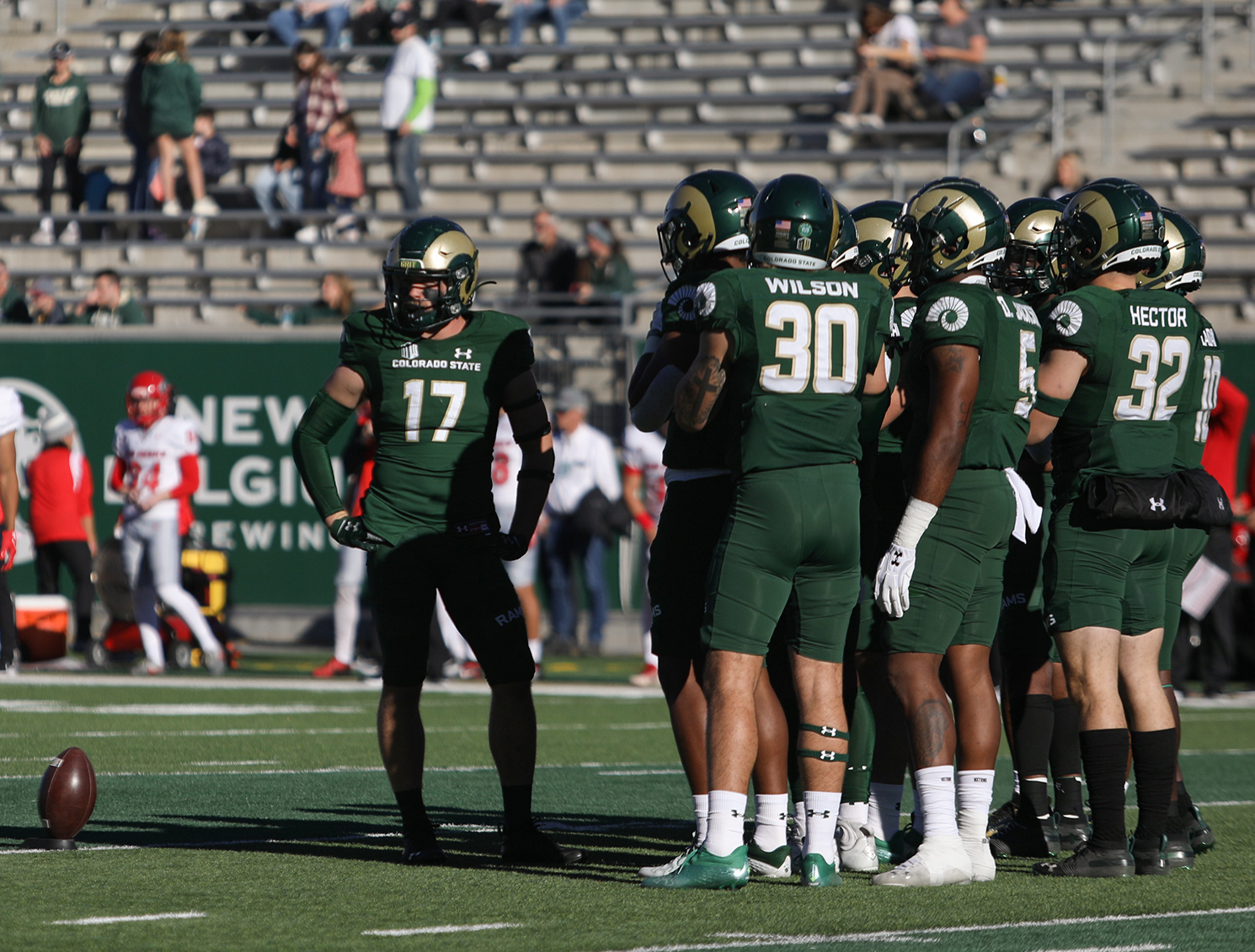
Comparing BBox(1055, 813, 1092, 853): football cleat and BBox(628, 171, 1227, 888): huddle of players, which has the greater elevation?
BBox(628, 171, 1227, 888): huddle of players

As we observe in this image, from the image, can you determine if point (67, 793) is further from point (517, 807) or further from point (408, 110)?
point (408, 110)

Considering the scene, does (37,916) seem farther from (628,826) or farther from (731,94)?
(731,94)

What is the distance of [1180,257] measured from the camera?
6.65 m

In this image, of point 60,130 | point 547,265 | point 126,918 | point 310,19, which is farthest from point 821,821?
point 310,19

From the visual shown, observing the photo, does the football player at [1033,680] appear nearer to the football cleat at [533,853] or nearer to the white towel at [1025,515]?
the white towel at [1025,515]

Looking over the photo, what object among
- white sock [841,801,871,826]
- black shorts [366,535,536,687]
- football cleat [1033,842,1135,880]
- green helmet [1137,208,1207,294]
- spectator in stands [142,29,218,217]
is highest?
spectator in stands [142,29,218,217]

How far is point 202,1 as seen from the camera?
→ 81.3 feet

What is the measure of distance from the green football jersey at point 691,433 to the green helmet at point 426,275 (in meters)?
0.70

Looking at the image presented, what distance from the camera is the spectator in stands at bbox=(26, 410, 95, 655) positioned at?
14.5 m

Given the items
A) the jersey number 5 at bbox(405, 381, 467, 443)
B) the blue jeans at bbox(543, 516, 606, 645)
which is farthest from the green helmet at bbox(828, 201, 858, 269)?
the blue jeans at bbox(543, 516, 606, 645)

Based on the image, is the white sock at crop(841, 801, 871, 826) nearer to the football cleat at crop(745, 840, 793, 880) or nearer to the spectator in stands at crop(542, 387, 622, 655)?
the football cleat at crop(745, 840, 793, 880)

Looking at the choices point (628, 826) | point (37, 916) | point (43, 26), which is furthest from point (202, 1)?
point (37, 916)

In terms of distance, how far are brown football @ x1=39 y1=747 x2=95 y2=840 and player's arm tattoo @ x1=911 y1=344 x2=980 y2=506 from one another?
2.74m

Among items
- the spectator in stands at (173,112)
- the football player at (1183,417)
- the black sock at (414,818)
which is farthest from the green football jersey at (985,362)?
the spectator in stands at (173,112)
